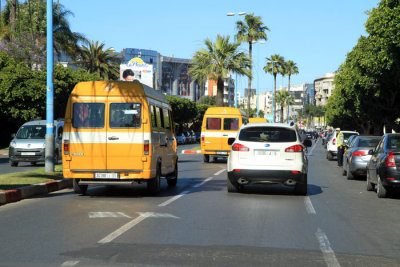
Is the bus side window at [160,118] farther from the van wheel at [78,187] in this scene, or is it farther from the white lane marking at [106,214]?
the white lane marking at [106,214]

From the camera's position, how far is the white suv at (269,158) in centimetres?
1339

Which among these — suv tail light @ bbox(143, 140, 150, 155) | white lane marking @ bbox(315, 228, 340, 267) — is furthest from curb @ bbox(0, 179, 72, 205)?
white lane marking @ bbox(315, 228, 340, 267)

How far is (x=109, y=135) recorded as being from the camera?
12.9 meters

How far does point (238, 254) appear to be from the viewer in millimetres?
6914

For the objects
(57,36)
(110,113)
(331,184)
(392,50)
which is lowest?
(331,184)

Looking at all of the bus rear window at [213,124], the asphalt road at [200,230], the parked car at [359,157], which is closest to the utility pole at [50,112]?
the asphalt road at [200,230]

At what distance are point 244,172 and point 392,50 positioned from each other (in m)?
14.7

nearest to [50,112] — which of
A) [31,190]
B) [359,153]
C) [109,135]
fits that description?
[31,190]

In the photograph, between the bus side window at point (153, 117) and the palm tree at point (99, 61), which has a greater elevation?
the palm tree at point (99, 61)

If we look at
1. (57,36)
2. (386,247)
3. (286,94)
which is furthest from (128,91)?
(286,94)

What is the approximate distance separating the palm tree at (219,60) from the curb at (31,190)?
25.2 m

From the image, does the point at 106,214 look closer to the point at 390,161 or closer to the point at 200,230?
the point at 200,230

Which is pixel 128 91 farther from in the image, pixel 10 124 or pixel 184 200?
pixel 10 124

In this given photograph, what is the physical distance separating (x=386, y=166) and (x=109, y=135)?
6.19 meters
